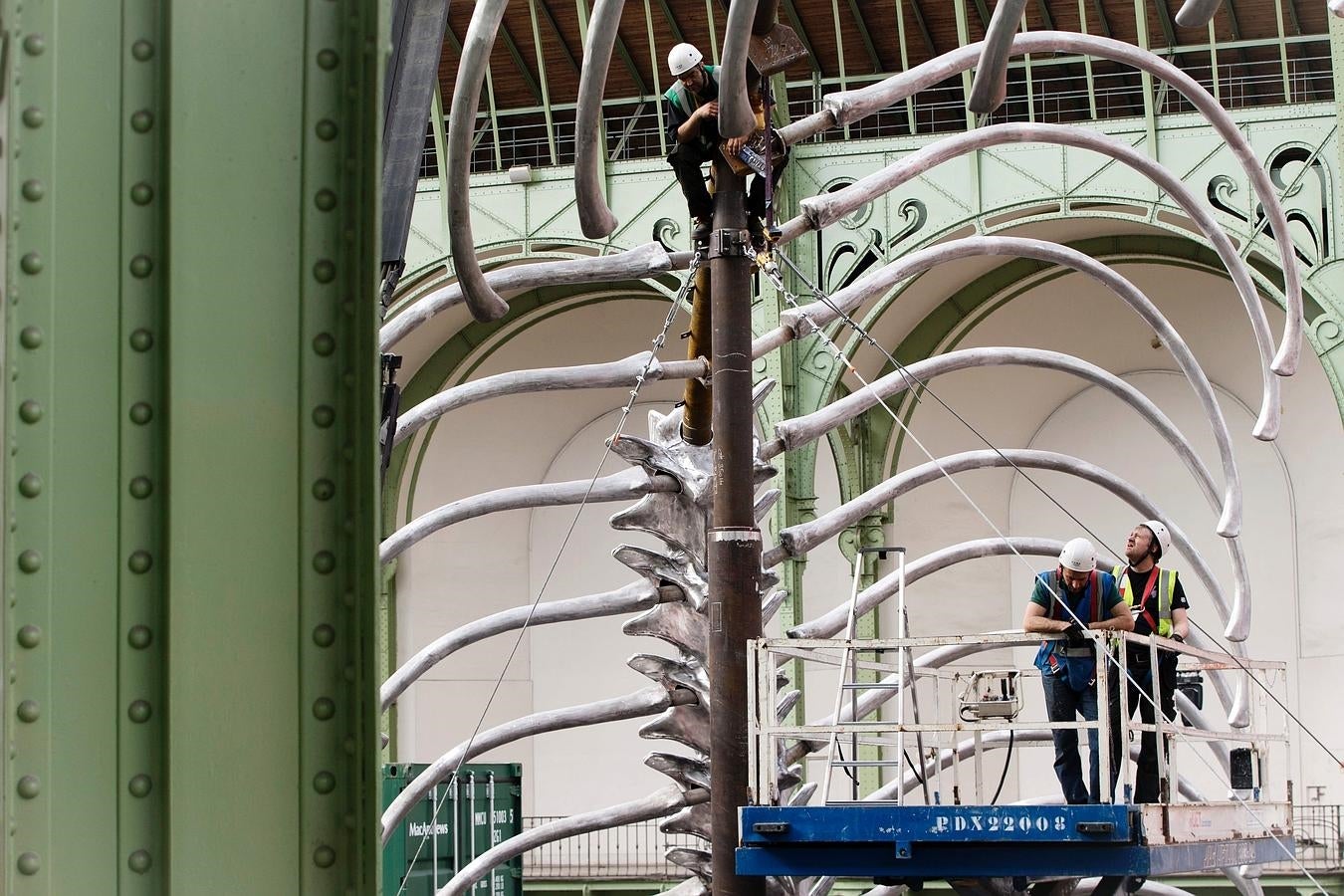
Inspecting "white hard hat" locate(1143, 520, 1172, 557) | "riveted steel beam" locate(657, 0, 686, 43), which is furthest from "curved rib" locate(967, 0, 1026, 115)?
"riveted steel beam" locate(657, 0, 686, 43)

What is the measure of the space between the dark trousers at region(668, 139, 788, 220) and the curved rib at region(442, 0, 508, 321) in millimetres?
1424

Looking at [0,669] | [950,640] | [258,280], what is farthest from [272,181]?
[950,640]

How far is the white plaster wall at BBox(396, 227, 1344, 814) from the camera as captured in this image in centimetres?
2650

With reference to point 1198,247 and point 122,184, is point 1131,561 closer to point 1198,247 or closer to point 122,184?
point 122,184

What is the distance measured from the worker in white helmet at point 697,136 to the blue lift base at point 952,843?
3944 millimetres

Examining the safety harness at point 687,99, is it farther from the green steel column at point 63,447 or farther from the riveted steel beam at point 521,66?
the riveted steel beam at point 521,66

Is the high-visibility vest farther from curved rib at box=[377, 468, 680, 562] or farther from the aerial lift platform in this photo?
curved rib at box=[377, 468, 680, 562]

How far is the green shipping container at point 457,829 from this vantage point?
2122 cm

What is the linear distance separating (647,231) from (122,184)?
794 inches

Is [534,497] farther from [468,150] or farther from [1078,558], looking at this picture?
[1078,558]

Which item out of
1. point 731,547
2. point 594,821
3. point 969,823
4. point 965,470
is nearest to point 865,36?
point 965,470

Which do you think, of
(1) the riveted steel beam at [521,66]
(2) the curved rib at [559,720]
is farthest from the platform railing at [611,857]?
(2) the curved rib at [559,720]

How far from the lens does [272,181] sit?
144 inches

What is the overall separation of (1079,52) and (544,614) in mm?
5731
